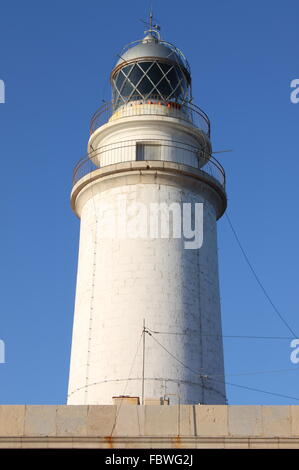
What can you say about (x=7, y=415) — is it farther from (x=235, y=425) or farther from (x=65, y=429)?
(x=235, y=425)

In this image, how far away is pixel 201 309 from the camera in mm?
20734

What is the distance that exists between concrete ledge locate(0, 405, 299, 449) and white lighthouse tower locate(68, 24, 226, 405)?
4.89 metres

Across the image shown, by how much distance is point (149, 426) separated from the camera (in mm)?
14086

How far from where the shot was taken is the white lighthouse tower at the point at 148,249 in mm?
19812

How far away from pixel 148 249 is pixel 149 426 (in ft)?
24.6

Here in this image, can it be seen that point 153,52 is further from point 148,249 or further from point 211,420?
point 211,420

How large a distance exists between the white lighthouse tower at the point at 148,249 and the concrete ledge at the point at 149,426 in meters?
4.89

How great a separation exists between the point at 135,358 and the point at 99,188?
17.2 feet

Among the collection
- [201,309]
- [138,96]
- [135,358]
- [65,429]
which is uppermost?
[138,96]

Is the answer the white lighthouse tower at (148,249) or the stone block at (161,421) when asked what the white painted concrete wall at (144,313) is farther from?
the stone block at (161,421)

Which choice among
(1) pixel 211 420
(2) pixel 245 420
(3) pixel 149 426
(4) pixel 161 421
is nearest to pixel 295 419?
(2) pixel 245 420

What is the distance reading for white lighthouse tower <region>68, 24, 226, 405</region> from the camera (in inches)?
780

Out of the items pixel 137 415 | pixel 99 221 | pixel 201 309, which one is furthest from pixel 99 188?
pixel 137 415

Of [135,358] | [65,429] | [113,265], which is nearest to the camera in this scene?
[65,429]
